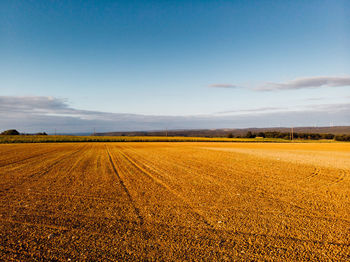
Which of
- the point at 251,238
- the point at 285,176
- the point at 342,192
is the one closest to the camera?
the point at 251,238

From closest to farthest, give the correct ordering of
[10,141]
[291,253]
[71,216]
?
[291,253], [71,216], [10,141]

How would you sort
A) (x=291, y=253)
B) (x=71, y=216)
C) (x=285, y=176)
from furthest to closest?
(x=285, y=176)
(x=71, y=216)
(x=291, y=253)

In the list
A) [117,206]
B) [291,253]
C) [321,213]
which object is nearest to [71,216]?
[117,206]

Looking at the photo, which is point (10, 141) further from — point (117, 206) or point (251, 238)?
point (251, 238)

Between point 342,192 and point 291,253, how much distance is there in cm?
639

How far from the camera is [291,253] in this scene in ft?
14.4

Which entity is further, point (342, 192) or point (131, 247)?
point (342, 192)

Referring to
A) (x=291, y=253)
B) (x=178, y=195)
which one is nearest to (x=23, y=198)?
(x=178, y=195)

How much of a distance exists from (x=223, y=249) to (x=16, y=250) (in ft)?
12.9

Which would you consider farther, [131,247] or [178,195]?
[178,195]

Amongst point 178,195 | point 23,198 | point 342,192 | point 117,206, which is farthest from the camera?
point 342,192

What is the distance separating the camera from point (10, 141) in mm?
52875

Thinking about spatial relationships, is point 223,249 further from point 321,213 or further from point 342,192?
point 342,192

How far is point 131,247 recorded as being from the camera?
4.60 meters
